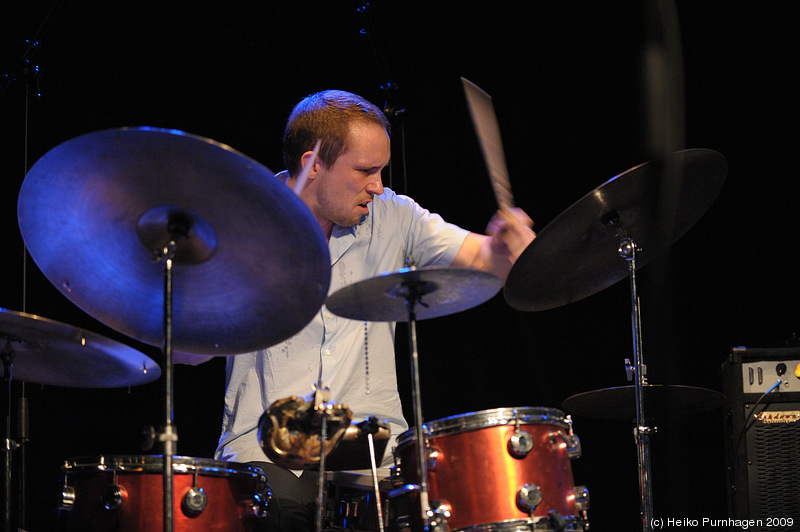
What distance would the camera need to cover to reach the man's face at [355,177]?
2.71m

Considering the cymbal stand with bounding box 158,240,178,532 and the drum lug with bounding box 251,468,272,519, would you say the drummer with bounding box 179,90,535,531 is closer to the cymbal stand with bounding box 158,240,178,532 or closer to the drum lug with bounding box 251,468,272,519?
the drum lug with bounding box 251,468,272,519

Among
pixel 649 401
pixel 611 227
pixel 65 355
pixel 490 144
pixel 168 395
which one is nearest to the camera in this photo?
pixel 168 395

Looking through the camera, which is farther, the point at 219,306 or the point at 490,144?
the point at 490,144

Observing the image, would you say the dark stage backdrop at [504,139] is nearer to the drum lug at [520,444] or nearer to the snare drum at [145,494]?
the snare drum at [145,494]

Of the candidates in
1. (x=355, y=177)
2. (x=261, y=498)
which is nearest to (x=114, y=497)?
(x=261, y=498)

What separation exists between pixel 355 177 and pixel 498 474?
111 centimetres

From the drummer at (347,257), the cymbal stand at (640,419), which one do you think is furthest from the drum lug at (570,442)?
the drummer at (347,257)

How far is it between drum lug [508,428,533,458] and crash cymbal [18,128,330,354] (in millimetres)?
565

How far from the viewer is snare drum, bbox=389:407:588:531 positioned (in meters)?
1.97

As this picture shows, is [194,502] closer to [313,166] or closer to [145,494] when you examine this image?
[145,494]

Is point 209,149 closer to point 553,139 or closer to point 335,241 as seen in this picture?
point 335,241

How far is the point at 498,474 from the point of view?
2.00 m

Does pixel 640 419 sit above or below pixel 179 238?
below

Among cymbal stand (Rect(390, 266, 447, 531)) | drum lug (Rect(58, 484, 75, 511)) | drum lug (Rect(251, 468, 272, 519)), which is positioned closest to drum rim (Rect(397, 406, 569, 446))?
cymbal stand (Rect(390, 266, 447, 531))
